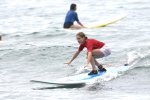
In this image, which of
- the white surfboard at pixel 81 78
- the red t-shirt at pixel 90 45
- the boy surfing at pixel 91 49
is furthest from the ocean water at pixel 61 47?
the red t-shirt at pixel 90 45

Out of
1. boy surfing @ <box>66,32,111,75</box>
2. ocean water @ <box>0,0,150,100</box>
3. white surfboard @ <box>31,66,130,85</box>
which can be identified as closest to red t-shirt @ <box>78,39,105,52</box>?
boy surfing @ <box>66,32,111,75</box>

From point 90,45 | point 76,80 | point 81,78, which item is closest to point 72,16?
point 90,45

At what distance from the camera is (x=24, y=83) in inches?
617

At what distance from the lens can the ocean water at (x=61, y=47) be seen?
47.2 ft

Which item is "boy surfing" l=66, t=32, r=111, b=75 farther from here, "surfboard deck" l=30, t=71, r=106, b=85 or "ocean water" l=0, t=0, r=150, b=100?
"ocean water" l=0, t=0, r=150, b=100

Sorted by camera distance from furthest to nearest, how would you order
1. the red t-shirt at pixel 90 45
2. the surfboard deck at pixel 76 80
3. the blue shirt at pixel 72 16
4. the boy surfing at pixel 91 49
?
the blue shirt at pixel 72 16 < the red t-shirt at pixel 90 45 < the boy surfing at pixel 91 49 < the surfboard deck at pixel 76 80

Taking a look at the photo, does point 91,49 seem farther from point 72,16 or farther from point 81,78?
point 72,16

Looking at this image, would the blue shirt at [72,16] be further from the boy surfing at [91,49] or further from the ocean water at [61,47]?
the boy surfing at [91,49]

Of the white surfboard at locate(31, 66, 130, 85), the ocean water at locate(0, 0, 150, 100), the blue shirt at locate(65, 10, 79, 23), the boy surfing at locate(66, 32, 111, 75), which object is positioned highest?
the boy surfing at locate(66, 32, 111, 75)

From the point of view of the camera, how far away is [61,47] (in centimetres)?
2169

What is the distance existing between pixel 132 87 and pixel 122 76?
1533 mm

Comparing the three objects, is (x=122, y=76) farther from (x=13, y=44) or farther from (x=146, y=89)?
(x=13, y=44)

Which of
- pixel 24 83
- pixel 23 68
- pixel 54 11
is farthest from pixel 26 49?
pixel 54 11

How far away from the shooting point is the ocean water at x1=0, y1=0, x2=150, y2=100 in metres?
14.4
